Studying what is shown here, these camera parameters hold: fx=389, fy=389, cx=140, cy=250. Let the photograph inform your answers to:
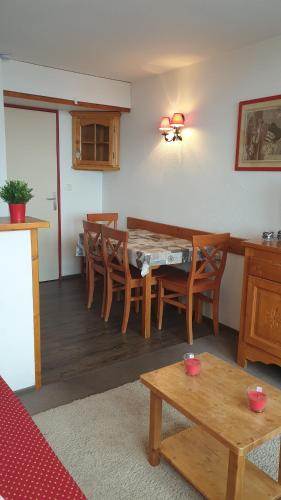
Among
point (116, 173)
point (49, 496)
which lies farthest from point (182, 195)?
point (49, 496)

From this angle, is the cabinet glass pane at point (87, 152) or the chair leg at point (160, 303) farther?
the cabinet glass pane at point (87, 152)

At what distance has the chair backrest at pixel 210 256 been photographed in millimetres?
2963

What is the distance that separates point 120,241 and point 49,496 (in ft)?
7.62

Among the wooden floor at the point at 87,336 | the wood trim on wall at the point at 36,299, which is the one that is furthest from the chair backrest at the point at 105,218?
the wood trim on wall at the point at 36,299

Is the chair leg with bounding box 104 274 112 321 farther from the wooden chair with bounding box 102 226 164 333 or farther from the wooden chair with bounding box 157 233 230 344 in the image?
the wooden chair with bounding box 157 233 230 344

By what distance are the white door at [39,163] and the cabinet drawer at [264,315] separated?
9.37 ft

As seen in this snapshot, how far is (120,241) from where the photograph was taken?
3238 millimetres

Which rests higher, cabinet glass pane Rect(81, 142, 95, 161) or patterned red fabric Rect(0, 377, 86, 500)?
cabinet glass pane Rect(81, 142, 95, 161)

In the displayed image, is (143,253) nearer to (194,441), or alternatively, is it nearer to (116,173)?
(194,441)

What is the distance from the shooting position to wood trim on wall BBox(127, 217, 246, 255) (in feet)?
10.7

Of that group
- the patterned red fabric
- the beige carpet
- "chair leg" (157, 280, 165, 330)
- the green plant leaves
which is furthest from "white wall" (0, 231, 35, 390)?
"chair leg" (157, 280, 165, 330)

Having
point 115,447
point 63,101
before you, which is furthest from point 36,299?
point 63,101

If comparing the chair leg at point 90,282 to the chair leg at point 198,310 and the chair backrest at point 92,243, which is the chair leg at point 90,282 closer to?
the chair backrest at point 92,243

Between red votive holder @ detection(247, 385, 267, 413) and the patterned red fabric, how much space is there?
758mm
